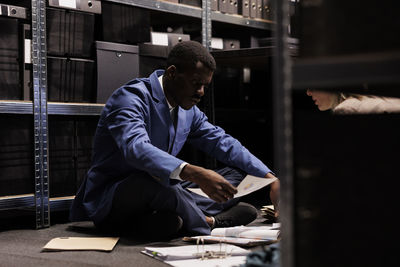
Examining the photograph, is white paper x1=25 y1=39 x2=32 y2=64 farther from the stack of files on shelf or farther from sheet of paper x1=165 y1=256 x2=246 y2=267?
sheet of paper x1=165 y1=256 x2=246 y2=267

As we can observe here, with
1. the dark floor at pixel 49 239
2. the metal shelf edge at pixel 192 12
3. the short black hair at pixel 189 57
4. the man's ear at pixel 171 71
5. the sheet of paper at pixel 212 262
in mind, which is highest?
the metal shelf edge at pixel 192 12

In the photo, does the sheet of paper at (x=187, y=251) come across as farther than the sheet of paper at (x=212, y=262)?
Yes

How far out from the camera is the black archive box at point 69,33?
2.35m

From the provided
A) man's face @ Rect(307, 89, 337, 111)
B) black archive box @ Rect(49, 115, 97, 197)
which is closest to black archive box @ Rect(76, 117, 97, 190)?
black archive box @ Rect(49, 115, 97, 197)

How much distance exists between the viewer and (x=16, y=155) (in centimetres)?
224

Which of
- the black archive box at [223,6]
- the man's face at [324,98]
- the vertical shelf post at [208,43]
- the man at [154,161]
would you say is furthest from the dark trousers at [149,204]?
the black archive box at [223,6]

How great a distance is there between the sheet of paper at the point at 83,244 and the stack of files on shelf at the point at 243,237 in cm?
26

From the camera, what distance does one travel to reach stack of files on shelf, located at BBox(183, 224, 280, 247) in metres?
1.72

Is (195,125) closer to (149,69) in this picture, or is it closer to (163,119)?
(163,119)

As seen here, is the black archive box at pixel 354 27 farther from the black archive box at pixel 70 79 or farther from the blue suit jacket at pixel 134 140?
the black archive box at pixel 70 79

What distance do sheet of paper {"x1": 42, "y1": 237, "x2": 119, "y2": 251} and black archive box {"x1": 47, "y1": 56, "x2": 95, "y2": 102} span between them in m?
0.77

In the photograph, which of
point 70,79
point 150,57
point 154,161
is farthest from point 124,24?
point 154,161

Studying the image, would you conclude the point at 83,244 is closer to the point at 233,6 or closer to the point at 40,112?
the point at 40,112

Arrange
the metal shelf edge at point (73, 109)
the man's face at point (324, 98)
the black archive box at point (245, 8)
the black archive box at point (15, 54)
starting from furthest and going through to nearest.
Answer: the black archive box at point (245, 8), the metal shelf edge at point (73, 109), the black archive box at point (15, 54), the man's face at point (324, 98)
